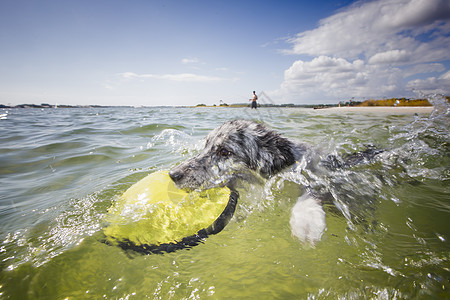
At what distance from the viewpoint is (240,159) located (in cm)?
388

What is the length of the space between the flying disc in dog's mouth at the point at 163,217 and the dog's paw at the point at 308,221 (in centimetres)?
92

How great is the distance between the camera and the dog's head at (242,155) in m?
3.68

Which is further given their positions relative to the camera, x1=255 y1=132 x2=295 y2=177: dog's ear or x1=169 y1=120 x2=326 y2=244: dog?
x1=255 y1=132 x2=295 y2=177: dog's ear

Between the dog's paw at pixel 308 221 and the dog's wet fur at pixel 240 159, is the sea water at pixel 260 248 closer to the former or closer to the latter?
the dog's paw at pixel 308 221

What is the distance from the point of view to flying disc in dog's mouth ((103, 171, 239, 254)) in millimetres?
2188

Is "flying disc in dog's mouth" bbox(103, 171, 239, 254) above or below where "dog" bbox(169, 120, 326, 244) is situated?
below

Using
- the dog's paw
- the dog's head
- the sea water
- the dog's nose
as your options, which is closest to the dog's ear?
the dog's head

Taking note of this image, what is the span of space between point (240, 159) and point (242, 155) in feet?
0.30

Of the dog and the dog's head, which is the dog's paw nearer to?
the dog

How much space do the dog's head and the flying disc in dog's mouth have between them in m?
0.72

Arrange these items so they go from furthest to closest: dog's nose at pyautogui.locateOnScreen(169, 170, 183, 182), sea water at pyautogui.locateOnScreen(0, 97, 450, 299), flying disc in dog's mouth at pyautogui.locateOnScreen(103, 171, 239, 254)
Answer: dog's nose at pyautogui.locateOnScreen(169, 170, 183, 182) < flying disc in dog's mouth at pyautogui.locateOnScreen(103, 171, 239, 254) < sea water at pyautogui.locateOnScreen(0, 97, 450, 299)

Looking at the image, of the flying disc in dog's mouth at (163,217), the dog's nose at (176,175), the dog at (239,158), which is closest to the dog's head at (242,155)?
the dog at (239,158)

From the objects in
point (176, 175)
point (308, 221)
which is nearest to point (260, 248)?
point (308, 221)

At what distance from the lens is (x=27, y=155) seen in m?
6.63
